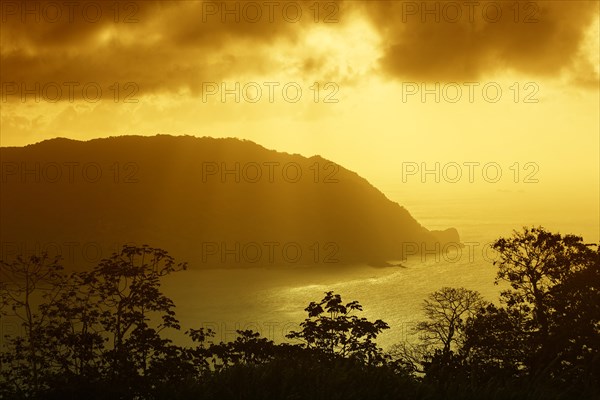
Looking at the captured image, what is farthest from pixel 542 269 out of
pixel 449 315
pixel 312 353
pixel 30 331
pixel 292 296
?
pixel 292 296

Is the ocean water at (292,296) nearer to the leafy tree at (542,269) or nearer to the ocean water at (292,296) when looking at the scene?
the ocean water at (292,296)

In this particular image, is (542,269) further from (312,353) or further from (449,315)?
(449,315)

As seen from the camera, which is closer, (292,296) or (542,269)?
(542,269)

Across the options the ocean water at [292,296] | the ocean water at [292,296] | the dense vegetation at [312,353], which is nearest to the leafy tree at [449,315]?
the dense vegetation at [312,353]

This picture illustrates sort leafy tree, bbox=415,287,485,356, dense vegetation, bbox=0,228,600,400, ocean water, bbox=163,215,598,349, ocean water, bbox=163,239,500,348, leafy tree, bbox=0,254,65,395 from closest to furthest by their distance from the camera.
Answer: dense vegetation, bbox=0,228,600,400
leafy tree, bbox=0,254,65,395
leafy tree, bbox=415,287,485,356
ocean water, bbox=163,215,598,349
ocean water, bbox=163,239,500,348

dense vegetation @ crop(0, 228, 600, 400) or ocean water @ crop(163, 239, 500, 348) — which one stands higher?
dense vegetation @ crop(0, 228, 600, 400)

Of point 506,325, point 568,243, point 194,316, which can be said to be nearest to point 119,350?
point 506,325

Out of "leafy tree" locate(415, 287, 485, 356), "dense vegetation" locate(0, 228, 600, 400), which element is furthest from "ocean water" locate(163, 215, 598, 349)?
"dense vegetation" locate(0, 228, 600, 400)

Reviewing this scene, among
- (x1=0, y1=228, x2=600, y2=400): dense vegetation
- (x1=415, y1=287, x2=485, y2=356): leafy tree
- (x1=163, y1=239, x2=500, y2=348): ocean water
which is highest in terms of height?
(x1=0, y1=228, x2=600, y2=400): dense vegetation

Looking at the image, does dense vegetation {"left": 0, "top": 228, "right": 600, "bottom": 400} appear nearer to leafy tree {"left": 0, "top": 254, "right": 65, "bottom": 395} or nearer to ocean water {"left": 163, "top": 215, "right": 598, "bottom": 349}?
leafy tree {"left": 0, "top": 254, "right": 65, "bottom": 395}
